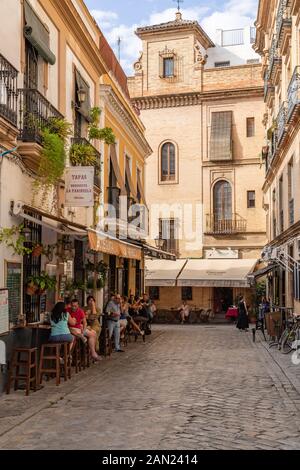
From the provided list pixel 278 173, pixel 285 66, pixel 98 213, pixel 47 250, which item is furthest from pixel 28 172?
pixel 278 173

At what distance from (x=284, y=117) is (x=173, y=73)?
14.6 metres

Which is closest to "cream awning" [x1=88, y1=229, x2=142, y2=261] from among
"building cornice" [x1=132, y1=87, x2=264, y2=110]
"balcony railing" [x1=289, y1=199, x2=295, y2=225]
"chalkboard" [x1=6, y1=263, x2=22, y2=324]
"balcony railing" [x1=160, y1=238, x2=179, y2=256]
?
"chalkboard" [x1=6, y1=263, x2=22, y2=324]

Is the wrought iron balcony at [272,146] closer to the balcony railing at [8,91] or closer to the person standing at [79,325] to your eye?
the person standing at [79,325]

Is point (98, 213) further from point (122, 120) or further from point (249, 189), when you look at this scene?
point (249, 189)

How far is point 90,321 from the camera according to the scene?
14.5 metres

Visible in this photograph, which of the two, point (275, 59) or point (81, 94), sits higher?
point (275, 59)

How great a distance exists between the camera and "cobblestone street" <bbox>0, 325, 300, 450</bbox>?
688cm

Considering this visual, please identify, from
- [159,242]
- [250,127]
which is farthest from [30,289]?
[250,127]

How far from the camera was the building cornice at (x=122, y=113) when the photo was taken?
1853 centimetres

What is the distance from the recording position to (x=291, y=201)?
2088cm

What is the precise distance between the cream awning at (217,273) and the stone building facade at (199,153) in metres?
0.21

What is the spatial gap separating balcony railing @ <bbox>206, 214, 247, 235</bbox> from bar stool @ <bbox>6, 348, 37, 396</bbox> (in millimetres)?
22810

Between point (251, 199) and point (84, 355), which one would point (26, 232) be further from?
point (251, 199)

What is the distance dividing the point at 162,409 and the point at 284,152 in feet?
49.2
